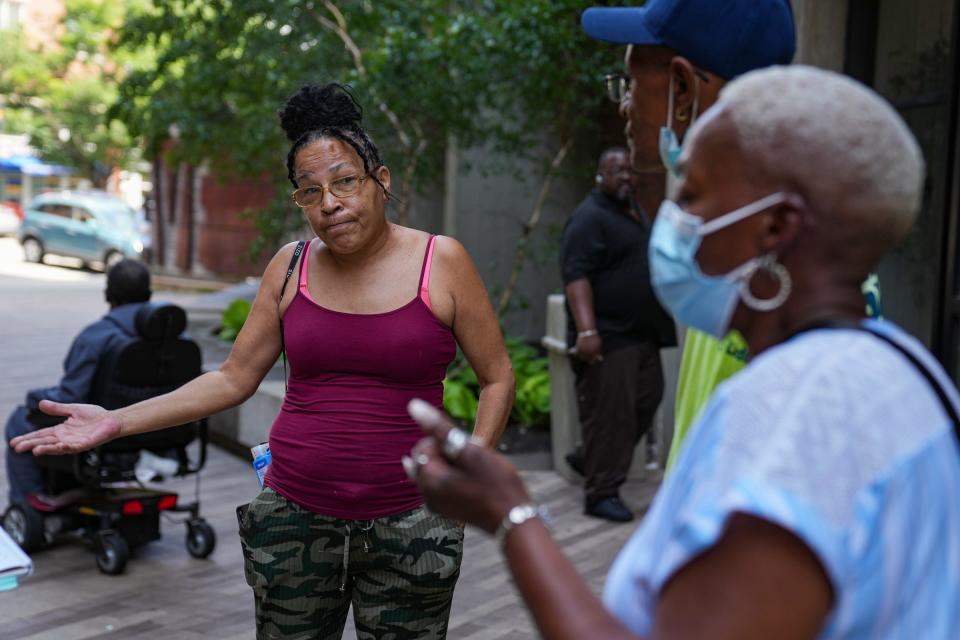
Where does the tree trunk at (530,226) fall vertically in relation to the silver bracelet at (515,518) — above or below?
below

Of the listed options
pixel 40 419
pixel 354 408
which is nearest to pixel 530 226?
pixel 40 419

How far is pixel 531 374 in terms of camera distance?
9438mm

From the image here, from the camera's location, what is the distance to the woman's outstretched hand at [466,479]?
4.89 feet

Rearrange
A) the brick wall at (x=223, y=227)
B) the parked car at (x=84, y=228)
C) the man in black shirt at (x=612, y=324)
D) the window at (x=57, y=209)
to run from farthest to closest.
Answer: the window at (x=57, y=209), the parked car at (x=84, y=228), the brick wall at (x=223, y=227), the man in black shirt at (x=612, y=324)

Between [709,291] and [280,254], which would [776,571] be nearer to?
[709,291]

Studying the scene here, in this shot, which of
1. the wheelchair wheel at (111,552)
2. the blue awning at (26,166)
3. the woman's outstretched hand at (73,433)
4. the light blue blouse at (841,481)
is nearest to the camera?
the light blue blouse at (841,481)

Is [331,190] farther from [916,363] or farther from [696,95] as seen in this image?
[916,363]

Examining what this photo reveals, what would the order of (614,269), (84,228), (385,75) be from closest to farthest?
1. (614,269)
2. (385,75)
3. (84,228)

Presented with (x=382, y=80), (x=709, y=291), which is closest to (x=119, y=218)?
(x=382, y=80)

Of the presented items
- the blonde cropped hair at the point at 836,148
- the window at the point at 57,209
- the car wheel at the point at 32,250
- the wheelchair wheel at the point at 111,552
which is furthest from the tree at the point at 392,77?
the car wheel at the point at 32,250

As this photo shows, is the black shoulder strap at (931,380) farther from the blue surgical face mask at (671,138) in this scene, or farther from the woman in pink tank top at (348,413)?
the woman in pink tank top at (348,413)

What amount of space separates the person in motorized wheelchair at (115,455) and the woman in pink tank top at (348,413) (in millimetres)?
3201

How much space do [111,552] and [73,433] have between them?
3.26m

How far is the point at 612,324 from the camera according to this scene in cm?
678
